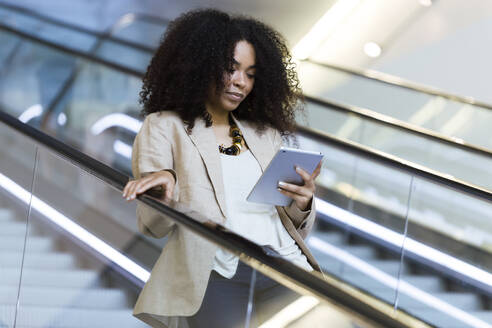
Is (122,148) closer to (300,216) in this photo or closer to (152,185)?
(300,216)

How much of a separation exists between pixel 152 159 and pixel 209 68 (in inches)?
Result: 16.7

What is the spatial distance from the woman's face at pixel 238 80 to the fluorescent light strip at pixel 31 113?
5296 mm

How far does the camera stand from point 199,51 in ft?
8.01

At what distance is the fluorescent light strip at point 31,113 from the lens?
734 cm

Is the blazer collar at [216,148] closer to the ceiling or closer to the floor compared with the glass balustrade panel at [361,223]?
closer to the ceiling

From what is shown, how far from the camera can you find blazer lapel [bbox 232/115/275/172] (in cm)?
242

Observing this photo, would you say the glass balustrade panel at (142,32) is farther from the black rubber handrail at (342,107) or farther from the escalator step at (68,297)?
the escalator step at (68,297)

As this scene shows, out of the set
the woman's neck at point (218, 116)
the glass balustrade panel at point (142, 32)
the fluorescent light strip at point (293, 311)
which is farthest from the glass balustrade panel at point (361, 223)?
the glass balustrade panel at point (142, 32)

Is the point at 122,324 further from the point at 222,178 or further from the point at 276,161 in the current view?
the point at 276,161

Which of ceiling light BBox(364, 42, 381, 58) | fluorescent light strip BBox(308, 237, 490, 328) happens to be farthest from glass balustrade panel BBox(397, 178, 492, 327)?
ceiling light BBox(364, 42, 381, 58)

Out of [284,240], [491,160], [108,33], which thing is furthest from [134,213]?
[108,33]

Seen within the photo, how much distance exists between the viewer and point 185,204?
2.21 m

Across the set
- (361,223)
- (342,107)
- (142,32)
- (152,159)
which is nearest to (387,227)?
(361,223)

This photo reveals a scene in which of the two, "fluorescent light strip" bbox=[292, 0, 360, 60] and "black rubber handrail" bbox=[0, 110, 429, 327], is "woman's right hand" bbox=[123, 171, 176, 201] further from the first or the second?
"fluorescent light strip" bbox=[292, 0, 360, 60]
